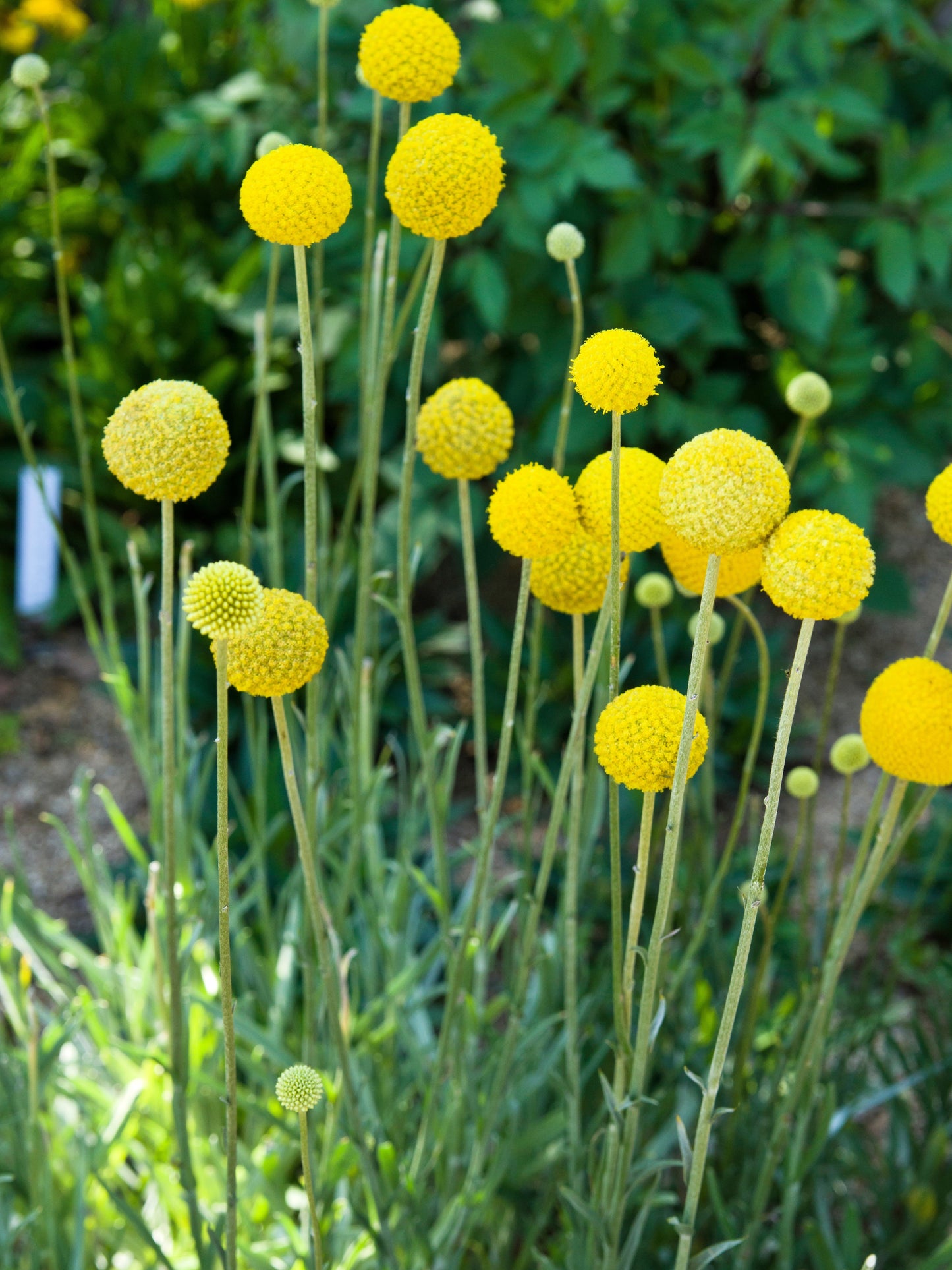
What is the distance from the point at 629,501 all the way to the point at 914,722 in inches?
7.8

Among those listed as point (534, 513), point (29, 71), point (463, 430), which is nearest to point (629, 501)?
point (534, 513)

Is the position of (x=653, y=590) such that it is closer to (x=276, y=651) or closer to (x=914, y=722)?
(x=914, y=722)

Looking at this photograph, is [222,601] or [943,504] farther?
[943,504]

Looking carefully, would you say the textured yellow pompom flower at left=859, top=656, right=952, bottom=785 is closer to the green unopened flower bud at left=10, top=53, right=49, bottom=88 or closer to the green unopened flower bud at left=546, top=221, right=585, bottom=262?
the green unopened flower bud at left=546, top=221, right=585, bottom=262

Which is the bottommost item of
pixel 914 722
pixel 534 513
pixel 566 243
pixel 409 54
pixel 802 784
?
pixel 802 784

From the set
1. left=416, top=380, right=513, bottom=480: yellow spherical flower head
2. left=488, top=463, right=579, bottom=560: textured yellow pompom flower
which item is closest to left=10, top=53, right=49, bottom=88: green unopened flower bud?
left=416, top=380, right=513, bottom=480: yellow spherical flower head

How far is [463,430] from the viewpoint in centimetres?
79

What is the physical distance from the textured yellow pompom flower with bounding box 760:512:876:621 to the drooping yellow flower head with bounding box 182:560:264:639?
0.23 meters

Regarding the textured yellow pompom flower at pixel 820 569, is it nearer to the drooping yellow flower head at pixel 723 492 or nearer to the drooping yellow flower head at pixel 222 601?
the drooping yellow flower head at pixel 723 492

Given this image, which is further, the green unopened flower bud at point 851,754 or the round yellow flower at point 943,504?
the green unopened flower bud at point 851,754

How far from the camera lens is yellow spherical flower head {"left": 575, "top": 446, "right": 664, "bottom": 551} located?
67 cm

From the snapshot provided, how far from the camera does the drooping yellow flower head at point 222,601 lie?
56 cm

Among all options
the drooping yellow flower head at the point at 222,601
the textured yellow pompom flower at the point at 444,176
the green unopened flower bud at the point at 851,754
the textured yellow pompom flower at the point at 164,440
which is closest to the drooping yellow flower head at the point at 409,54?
the textured yellow pompom flower at the point at 444,176

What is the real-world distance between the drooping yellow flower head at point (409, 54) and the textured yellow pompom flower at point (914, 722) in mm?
435
